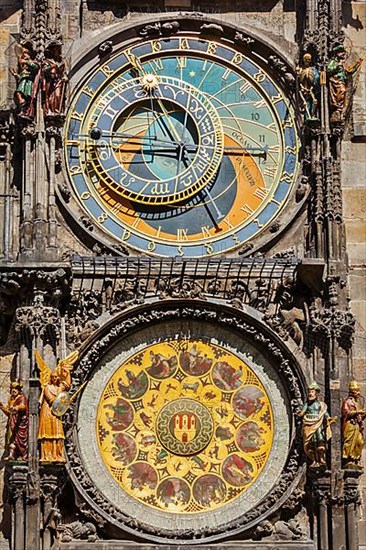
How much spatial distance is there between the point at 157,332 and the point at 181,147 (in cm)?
220

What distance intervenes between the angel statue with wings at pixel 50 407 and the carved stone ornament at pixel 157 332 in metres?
0.20

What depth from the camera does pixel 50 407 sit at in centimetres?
2200

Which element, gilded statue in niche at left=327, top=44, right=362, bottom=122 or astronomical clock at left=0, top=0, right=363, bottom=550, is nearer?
astronomical clock at left=0, top=0, right=363, bottom=550

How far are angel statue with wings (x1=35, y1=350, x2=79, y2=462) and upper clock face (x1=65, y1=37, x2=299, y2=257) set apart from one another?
182cm

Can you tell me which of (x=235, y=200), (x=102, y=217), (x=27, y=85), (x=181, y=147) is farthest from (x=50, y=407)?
(x=27, y=85)

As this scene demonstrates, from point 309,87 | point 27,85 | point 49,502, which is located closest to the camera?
point 49,502

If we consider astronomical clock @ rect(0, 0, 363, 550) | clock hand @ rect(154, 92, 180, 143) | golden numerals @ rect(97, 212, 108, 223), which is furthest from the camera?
clock hand @ rect(154, 92, 180, 143)

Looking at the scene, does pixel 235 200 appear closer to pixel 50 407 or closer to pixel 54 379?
pixel 54 379

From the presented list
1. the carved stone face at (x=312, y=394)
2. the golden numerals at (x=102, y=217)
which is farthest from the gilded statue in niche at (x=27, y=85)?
the carved stone face at (x=312, y=394)

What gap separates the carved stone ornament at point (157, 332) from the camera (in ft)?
72.1

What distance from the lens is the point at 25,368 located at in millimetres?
22297

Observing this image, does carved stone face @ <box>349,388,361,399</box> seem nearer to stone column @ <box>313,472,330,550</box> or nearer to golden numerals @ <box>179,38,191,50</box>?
stone column @ <box>313,472,330,550</box>

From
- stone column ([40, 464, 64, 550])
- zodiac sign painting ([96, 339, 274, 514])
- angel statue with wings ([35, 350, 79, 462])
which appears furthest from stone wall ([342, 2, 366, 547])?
stone column ([40, 464, 64, 550])

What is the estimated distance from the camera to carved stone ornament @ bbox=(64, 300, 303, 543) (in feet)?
72.1
